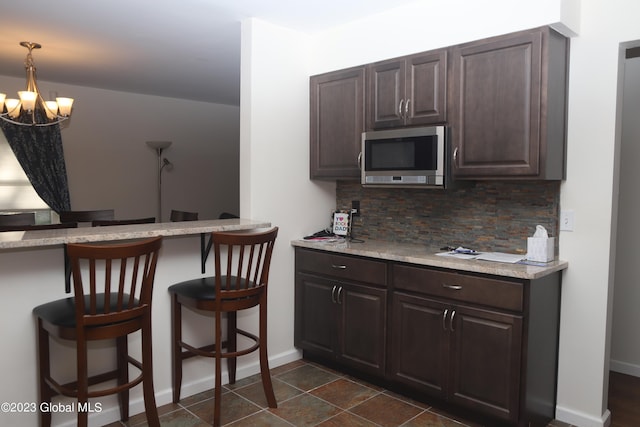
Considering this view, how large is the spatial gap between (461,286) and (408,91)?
121 cm

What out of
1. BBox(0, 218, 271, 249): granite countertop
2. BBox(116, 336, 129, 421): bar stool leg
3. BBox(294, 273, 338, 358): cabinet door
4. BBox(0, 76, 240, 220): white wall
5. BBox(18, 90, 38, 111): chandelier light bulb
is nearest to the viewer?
BBox(0, 218, 271, 249): granite countertop

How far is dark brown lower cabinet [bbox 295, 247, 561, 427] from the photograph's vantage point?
7.82 ft

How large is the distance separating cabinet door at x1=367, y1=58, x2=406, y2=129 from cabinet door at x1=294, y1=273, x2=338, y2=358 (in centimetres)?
112

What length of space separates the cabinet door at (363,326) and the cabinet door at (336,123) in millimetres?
807

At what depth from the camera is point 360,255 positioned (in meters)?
3.02

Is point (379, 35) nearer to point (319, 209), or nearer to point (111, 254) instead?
point (319, 209)

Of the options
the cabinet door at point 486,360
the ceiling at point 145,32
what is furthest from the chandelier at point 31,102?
the cabinet door at point 486,360

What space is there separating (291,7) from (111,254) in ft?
6.19

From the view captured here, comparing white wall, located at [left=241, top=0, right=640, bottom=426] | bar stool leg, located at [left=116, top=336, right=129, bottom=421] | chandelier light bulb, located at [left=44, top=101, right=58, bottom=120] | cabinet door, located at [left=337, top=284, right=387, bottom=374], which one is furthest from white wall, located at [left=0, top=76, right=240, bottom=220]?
white wall, located at [left=241, top=0, right=640, bottom=426]

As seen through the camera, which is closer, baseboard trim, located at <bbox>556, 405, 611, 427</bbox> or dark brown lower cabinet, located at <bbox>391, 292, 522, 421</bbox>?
dark brown lower cabinet, located at <bbox>391, 292, 522, 421</bbox>

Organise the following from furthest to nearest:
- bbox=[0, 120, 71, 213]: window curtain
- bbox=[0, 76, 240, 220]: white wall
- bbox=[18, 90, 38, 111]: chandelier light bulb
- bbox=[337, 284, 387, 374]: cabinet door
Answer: bbox=[0, 76, 240, 220]: white wall → bbox=[0, 120, 71, 213]: window curtain → bbox=[18, 90, 38, 111]: chandelier light bulb → bbox=[337, 284, 387, 374]: cabinet door

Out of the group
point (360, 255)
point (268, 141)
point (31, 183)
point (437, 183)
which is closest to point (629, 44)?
point (437, 183)

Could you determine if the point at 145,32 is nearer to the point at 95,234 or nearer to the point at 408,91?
the point at 95,234

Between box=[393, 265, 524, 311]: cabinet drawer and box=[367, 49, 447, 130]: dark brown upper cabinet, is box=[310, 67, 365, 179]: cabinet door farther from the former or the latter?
box=[393, 265, 524, 311]: cabinet drawer
